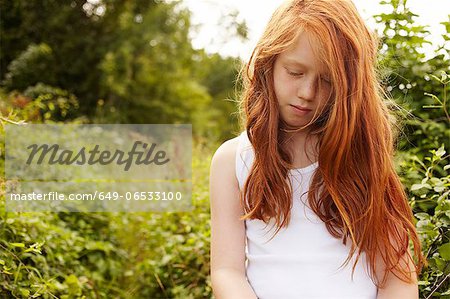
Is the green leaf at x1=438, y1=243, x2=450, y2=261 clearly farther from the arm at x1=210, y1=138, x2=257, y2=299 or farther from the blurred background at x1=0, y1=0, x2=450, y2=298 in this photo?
the arm at x1=210, y1=138, x2=257, y2=299

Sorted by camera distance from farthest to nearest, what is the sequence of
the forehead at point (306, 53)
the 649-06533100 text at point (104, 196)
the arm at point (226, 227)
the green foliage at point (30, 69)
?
the green foliage at point (30, 69)
the 649-06533100 text at point (104, 196)
the arm at point (226, 227)
the forehead at point (306, 53)

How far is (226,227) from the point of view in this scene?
1.95 metres

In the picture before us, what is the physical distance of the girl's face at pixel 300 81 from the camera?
1.78m

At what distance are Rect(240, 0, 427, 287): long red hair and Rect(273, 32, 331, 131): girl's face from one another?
2cm

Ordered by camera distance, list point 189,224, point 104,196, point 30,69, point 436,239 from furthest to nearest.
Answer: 1. point 30,69
2. point 104,196
3. point 189,224
4. point 436,239

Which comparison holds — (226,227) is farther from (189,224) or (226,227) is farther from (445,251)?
(189,224)

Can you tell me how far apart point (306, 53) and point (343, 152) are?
0.31 metres

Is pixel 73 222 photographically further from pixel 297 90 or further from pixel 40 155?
pixel 297 90

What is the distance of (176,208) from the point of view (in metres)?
3.93

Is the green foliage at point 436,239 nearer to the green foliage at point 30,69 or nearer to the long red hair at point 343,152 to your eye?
the long red hair at point 343,152

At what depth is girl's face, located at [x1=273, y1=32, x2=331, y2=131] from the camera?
5.83 ft

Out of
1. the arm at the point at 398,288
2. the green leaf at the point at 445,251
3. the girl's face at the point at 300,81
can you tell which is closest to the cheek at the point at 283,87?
the girl's face at the point at 300,81

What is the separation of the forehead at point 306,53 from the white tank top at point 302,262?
329 millimetres

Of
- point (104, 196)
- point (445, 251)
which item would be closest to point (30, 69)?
point (104, 196)
